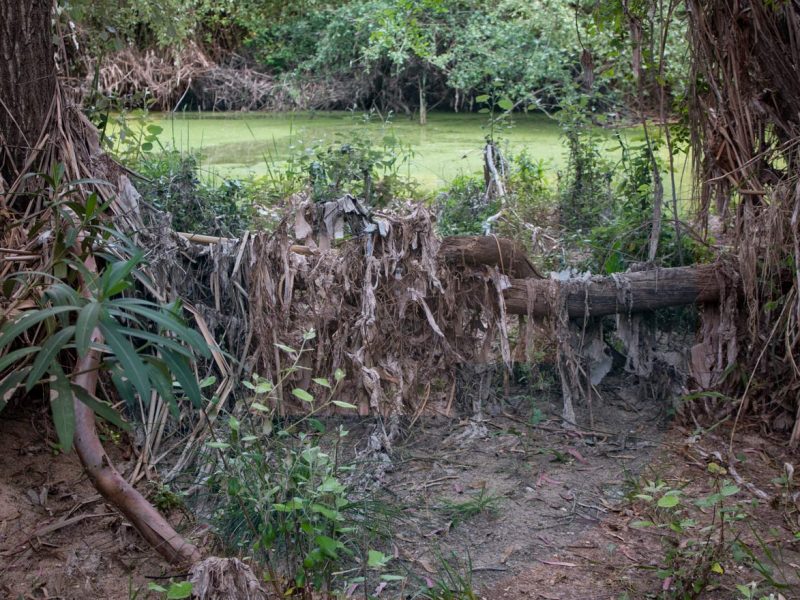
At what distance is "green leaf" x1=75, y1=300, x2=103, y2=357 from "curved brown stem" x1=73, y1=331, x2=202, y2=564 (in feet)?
1.88

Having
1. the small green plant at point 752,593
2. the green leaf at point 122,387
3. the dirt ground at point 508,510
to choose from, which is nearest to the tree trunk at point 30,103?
the dirt ground at point 508,510

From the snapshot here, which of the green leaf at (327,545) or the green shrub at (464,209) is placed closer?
the green leaf at (327,545)

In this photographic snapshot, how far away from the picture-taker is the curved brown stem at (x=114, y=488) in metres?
2.69

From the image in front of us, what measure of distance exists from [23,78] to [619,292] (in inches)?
104

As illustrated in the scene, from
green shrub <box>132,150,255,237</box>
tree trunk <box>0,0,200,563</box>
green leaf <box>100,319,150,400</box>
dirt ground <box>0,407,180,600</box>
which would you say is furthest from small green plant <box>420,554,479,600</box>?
green shrub <box>132,150,255,237</box>

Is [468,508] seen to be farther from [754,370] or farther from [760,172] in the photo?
[760,172]

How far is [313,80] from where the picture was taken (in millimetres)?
12812

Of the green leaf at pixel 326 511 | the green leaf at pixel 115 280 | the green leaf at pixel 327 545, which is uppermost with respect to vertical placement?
the green leaf at pixel 115 280

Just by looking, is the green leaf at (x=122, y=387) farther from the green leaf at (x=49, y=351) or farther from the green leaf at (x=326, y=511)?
the green leaf at (x=326, y=511)

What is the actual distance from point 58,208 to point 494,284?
1.78m

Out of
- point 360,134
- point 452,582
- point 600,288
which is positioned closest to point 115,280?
point 452,582

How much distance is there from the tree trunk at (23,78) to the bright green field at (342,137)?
3.80 m

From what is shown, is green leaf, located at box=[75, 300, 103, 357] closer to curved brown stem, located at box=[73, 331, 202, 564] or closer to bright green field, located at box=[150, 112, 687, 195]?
curved brown stem, located at box=[73, 331, 202, 564]

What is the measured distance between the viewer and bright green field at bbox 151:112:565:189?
834cm
